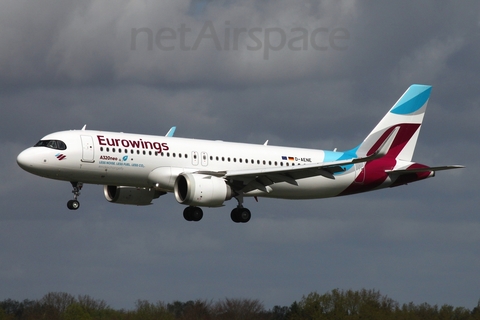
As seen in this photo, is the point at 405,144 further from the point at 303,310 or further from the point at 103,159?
the point at 303,310

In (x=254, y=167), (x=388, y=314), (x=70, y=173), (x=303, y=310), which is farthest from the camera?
(x=303, y=310)

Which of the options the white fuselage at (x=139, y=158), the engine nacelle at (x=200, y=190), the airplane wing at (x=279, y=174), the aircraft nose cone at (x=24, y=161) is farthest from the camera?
the airplane wing at (x=279, y=174)

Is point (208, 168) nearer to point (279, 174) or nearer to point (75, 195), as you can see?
point (279, 174)

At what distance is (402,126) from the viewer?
7331cm

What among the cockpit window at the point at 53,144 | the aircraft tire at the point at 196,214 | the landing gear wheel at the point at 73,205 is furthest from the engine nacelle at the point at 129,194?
the cockpit window at the point at 53,144

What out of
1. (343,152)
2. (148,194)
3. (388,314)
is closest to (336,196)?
(343,152)

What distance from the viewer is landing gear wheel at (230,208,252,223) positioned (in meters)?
67.0

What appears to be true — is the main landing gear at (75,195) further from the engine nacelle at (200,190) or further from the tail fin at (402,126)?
the tail fin at (402,126)

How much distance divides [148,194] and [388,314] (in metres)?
33.8

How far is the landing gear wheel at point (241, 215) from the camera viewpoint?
220 ft

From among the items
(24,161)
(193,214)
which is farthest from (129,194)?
(24,161)

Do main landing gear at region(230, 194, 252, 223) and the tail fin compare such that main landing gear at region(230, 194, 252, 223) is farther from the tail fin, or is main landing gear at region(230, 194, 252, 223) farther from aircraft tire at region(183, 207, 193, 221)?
the tail fin

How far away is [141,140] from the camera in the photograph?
206 feet

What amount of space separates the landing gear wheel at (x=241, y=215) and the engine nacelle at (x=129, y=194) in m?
4.95
